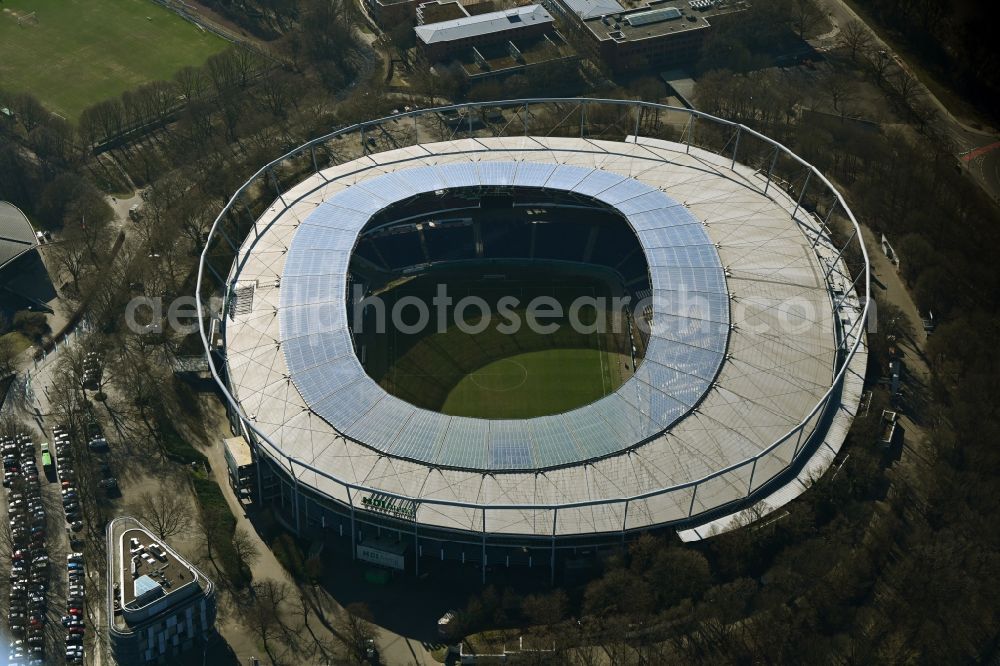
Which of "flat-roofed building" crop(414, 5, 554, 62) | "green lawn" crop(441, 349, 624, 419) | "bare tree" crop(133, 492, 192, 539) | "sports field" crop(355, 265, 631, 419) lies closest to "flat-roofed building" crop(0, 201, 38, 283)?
"bare tree" crop(133, 492, 192, 539)

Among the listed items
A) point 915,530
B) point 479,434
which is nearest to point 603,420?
point 479,434

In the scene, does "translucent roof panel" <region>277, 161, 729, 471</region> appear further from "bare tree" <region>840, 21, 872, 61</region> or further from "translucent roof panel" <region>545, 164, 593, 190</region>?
"bare tree" <region>840, 21, 872, 61</region>

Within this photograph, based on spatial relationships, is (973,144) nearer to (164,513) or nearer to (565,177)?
(565,177)

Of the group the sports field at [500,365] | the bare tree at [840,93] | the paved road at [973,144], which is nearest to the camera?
the sports field at [500,365]

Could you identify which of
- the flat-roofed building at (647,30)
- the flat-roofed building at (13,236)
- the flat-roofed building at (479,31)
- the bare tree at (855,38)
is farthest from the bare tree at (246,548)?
the bare tree at (855,38)

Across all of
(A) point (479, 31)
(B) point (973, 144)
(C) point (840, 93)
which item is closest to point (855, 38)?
(C) point (840, 93)

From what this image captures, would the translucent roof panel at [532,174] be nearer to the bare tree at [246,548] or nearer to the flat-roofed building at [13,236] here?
the bare tree at [246,548]
